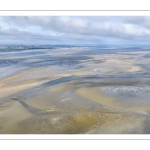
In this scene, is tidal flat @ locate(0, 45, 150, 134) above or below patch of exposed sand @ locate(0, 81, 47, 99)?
below

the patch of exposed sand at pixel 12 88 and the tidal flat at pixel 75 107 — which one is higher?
the patch of exposed sand at pixel 12 88

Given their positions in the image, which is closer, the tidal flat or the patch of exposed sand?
the tidal flat

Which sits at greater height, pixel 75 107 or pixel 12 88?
pixel 12 88

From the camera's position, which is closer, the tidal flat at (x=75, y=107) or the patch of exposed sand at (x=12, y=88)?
the tidal flat at (x=75, y=107)

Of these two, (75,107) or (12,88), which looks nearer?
(75,107)
